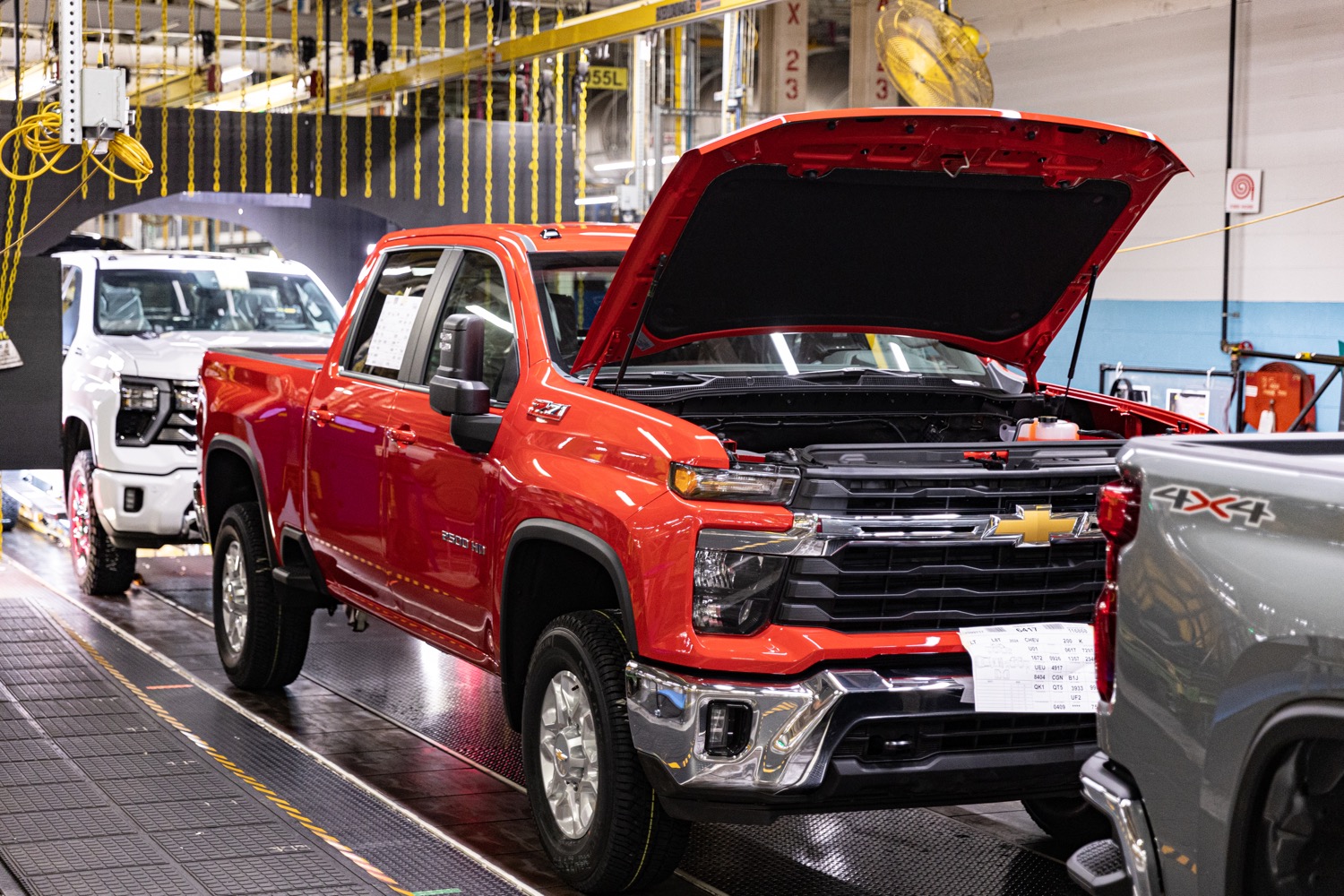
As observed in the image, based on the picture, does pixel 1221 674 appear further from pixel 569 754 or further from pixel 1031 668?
pixel 569 754

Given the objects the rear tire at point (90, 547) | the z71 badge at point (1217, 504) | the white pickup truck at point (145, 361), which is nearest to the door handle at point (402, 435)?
the z71 badge at point (1217, 504)

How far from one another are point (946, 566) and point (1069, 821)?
1.55m

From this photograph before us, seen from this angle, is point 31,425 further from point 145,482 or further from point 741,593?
point 741,593

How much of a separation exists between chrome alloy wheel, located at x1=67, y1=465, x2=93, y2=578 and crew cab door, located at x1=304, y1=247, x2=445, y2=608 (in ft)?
11.1

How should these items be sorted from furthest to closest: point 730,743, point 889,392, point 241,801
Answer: point 241,801 < point 889,392 < point 730,743

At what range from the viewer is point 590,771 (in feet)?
14.1

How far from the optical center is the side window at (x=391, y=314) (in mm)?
5629

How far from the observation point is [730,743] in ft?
12.5

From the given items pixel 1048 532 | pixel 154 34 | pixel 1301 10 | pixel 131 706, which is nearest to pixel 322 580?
pixel 131 706

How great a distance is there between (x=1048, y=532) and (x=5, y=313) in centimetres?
642

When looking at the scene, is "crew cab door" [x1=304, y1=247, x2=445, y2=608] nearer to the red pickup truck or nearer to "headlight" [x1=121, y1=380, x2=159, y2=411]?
the red pickup truck

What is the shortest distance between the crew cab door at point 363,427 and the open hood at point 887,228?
4.06 feet

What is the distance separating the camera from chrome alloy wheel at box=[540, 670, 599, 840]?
14.1 ft

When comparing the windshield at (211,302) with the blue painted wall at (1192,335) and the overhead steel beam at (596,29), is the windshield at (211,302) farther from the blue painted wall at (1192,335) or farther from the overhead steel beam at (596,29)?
the blue painted wall at (1192,335)
